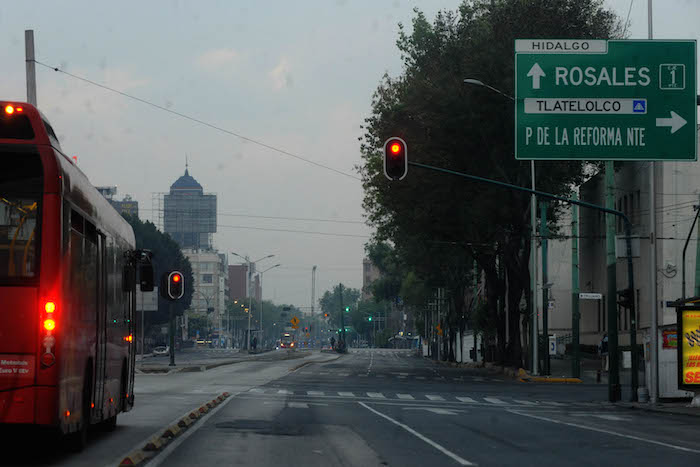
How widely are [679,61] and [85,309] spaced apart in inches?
730

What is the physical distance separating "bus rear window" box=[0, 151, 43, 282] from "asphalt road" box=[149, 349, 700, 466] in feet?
10.4

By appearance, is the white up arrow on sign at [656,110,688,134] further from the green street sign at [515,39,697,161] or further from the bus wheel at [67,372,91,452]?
the bus wheel at [67,372,91,452]

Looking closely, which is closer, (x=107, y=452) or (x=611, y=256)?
(x=107, y=452)

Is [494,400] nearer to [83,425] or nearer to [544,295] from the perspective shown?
[544,295]

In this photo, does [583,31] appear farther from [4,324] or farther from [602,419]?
[4,324]

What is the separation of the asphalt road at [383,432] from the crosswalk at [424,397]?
1.9 inches

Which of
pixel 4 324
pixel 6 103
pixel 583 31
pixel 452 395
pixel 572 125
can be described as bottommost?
pixel 452 395

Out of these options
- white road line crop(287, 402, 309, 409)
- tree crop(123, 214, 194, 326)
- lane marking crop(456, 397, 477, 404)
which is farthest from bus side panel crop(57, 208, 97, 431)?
tree crop(123, 214, 194, 326)

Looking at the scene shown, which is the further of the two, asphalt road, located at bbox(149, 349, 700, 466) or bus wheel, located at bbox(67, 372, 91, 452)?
asphalt road, located at bbox(149, 349, 700, 466)

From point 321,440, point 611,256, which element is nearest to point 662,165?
point 611,256

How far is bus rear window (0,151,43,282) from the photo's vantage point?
11.9 m

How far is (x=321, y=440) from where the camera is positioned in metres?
17.7

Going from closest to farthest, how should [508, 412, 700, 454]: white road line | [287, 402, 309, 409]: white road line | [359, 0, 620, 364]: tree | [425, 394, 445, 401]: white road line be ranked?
1. [508, 412, 700, 454]: white road line
2. [287, 402, 309, 409]: white road line
3. [425, 394, 445, 401]: white road line
4. [359, 0, 620, 364]: tree

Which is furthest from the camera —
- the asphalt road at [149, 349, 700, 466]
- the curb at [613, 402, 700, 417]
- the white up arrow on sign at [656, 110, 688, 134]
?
the curb at [613, 402, 700, 417]
